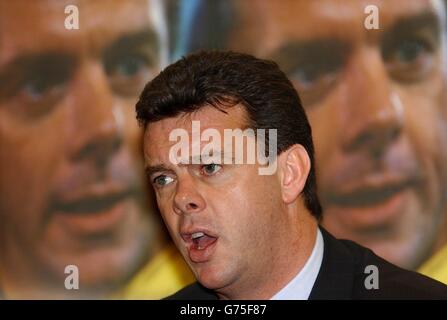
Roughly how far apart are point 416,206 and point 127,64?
0.95m

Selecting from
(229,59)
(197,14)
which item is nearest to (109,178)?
(197,14)

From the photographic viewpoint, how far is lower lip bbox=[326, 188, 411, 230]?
6.97 feet

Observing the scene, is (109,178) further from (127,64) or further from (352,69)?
(352,69)

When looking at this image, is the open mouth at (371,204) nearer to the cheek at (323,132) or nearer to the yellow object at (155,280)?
the cheek at (323,132)

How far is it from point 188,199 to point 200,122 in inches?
6.8

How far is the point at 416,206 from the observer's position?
2121 mm

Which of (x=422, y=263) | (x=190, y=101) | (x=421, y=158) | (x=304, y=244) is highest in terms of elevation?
(x=190, y=101)

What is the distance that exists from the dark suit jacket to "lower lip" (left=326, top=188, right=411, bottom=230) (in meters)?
0.39

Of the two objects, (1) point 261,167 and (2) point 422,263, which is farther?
(2) point 422,263

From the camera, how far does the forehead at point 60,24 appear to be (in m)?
2.15

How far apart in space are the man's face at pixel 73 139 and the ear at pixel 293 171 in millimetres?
648

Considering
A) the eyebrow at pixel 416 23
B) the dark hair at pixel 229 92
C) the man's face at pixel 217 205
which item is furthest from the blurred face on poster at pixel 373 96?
the man's face at pixel 217 205

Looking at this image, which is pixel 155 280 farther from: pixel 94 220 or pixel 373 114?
pixel 373 114

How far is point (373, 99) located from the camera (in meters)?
2.12
